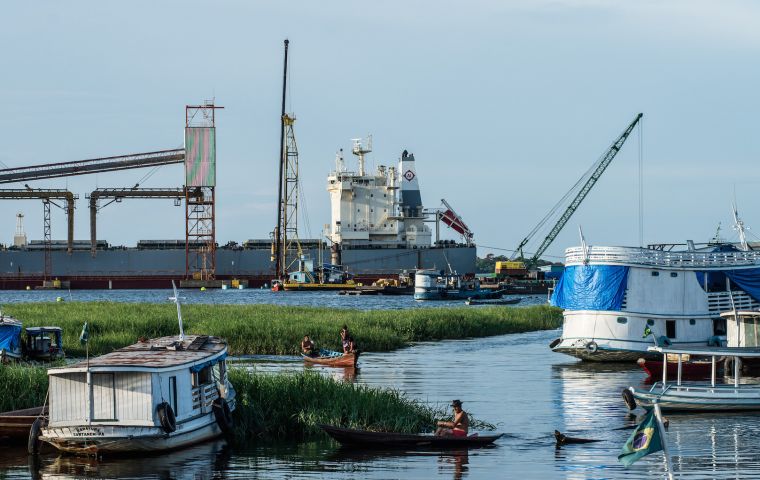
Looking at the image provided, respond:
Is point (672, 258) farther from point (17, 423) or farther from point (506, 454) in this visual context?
point (17, 423)

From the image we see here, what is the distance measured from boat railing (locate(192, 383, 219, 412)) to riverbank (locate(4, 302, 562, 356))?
758 inches

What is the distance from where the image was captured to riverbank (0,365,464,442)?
93.0 feet

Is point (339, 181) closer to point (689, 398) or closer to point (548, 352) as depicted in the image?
point (548, 352)

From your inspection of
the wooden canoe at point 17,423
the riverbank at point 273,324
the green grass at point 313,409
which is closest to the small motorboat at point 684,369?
the green grass at point 313,409

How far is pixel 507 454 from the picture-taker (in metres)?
26.5

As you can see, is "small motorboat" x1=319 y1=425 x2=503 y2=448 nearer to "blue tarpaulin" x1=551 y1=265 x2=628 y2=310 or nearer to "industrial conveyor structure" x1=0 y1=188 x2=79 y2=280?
"blue tarpaulin" x1=551 y1=265 x2=628 y2=310

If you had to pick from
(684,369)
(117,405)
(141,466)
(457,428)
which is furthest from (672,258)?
(117,405)

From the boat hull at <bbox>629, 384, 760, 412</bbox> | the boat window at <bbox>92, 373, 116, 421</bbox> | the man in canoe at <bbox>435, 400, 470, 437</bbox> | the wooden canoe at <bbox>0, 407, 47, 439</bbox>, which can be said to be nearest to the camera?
the boat window at <bbox>92, 373, 116, 421</bbox>

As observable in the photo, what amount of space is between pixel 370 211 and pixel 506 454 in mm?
137083

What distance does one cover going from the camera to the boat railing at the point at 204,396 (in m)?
26.9

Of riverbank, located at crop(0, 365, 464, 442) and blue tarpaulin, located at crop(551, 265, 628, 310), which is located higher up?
blue tarpaulin, located at crop(551, 265, 628, 310)

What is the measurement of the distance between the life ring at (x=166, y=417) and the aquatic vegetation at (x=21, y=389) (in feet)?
17.8

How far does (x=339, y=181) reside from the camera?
161 metres

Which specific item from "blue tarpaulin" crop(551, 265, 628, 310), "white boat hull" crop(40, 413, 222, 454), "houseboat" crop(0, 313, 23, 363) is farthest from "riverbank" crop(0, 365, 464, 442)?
"blue tarpaulin" crop(551, 265, 628, 310)
